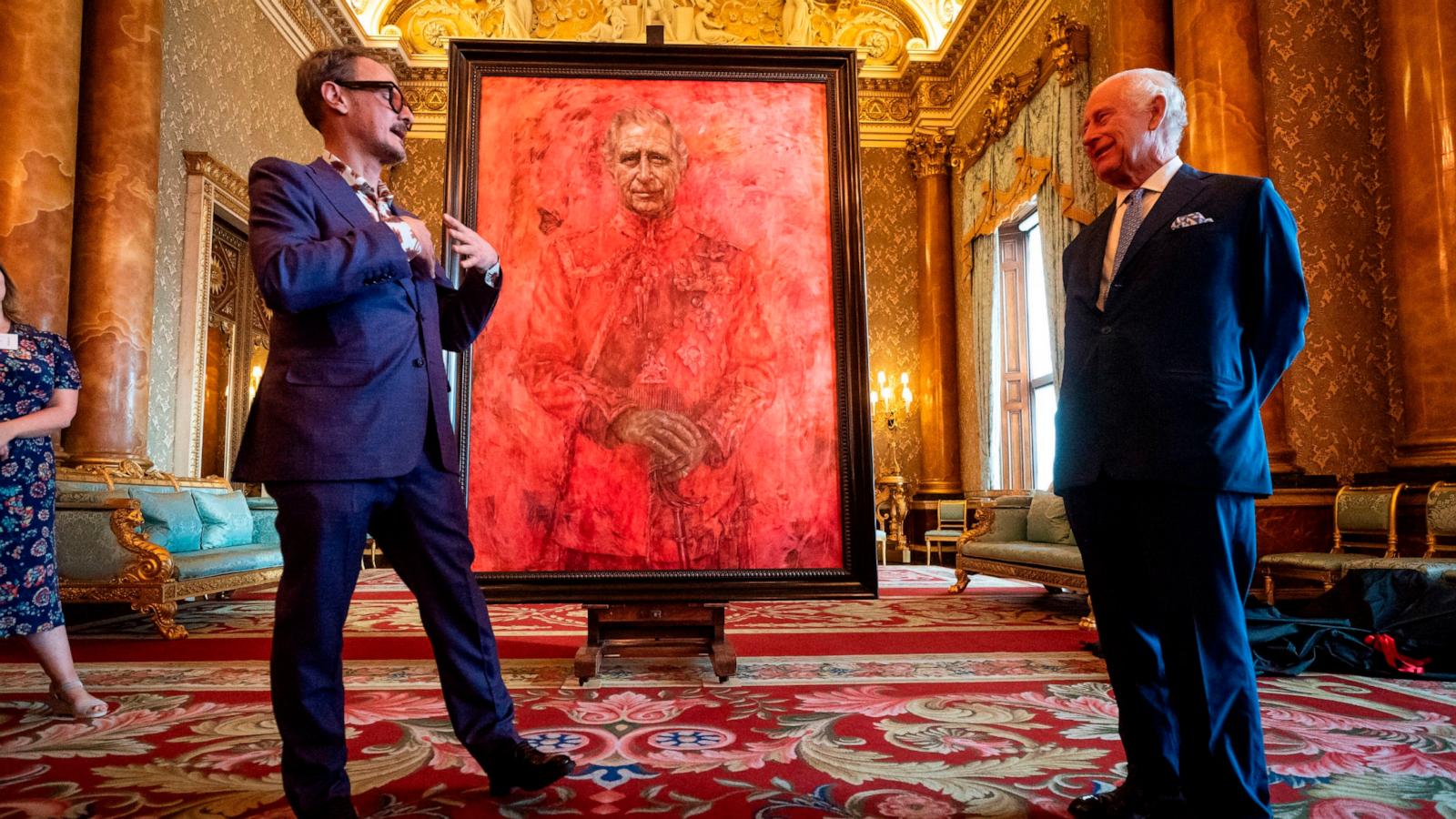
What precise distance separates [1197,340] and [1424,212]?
4.31 m

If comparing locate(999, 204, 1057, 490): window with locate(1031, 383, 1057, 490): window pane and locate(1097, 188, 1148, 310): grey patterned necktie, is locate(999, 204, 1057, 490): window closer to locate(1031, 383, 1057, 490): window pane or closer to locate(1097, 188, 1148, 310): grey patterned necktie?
locate(1031, 383, 1057, 490): window pane

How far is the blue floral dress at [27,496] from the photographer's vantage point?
2.63 metres

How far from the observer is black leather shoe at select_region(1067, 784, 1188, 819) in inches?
67.3

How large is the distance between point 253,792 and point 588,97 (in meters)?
2.54

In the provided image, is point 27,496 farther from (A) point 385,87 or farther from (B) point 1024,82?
(B) point 1024,82

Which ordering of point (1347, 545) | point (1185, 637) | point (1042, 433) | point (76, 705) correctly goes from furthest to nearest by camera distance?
point (1042, 433), point (1347, 545), point (76, 705), point (1185, 637)

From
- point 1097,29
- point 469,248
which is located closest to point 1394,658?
point 469,248

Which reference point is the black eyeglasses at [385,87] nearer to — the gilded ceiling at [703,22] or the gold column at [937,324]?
the gold column at [937,324]

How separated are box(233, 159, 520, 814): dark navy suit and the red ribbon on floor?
3.52 metres

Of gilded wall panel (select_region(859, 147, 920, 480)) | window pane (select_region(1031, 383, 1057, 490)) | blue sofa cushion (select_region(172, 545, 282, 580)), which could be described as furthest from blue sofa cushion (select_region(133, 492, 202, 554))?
window pane (select_region(1031, 383, 1057, 490))

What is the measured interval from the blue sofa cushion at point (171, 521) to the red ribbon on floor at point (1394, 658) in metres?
5.96

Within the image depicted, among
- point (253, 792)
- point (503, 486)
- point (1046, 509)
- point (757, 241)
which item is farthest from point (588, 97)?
point (1046, 509)

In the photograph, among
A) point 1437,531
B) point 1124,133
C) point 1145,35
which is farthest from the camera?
point 1145,35

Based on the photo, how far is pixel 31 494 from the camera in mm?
2740
